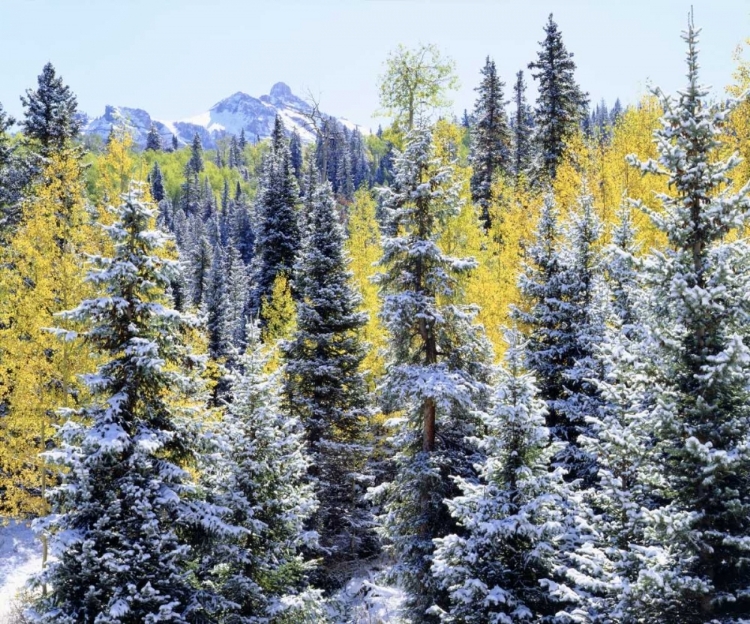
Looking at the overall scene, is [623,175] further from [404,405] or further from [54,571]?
[54,571]

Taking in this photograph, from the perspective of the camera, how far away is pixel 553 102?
115 ft

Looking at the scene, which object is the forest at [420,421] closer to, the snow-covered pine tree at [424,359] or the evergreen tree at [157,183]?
the snow-covered pine tree at [424,359]

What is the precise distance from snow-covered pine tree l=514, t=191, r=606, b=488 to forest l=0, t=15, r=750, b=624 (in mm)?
80

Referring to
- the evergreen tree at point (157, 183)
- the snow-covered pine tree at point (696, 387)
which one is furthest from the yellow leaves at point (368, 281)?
the evergreen tree at point (157, 183)

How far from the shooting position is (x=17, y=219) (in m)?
28.4

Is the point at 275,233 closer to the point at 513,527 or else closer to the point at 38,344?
the point at 38,344

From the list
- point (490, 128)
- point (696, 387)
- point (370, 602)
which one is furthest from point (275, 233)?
point (696, 387)

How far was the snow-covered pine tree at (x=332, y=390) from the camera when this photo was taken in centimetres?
2044

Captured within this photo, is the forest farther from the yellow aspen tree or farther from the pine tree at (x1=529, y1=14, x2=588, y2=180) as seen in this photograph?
the pine tree at (x1=529, y1=14, x2=588, y2=180)

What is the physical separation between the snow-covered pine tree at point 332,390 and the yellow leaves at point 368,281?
2.55 feet

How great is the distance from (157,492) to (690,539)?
329 inches

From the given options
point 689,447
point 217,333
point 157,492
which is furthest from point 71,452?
point 217,333

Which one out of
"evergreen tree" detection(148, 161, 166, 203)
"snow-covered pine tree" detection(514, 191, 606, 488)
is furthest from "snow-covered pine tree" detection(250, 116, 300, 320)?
"evergreen tree" detection(148, 161, 166, 203)

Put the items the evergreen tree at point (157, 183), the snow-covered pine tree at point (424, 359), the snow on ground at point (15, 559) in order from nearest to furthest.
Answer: the snow-covered pine tree at point (424, 359) → the snow on ground at point (15, 559) → the evergreen tree at point (157, 183)
